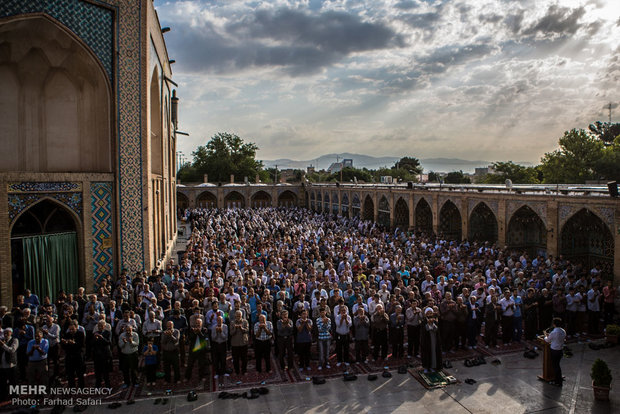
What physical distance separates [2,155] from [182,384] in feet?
28.2

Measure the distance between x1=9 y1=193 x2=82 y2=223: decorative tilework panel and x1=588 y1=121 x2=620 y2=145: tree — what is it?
52.2 meters

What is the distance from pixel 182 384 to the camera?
731 cm

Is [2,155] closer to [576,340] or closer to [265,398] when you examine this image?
[265,398]

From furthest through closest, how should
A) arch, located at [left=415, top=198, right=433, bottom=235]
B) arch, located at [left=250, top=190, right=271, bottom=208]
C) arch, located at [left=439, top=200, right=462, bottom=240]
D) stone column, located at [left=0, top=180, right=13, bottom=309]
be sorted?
1. arch, located at [left=250, top=190, right=271, bottom=208]
2. arch, located at [left=415, top=198, right=433, bottom=235]
3. arch, located at [left=439, top=200, right=462, bottom=240]
4. stone column, located at [left=0, top=180, right=13, bottom=309]

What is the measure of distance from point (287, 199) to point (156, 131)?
31.1 metres

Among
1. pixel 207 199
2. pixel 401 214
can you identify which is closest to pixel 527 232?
pixel 401 214

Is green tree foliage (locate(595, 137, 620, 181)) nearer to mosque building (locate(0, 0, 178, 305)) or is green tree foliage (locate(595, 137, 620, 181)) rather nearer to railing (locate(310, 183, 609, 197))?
railing (locate(310, 183, 609, 197))

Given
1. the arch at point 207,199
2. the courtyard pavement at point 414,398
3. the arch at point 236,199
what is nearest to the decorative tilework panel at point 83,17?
the courtyard pavement at point 414,398

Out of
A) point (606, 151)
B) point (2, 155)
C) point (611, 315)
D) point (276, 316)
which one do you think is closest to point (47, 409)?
point (276, 316)

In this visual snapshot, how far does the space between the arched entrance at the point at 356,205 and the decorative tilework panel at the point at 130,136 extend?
20246 millimetres

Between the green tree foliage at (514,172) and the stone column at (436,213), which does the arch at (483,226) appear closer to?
the stone column at (436,213)

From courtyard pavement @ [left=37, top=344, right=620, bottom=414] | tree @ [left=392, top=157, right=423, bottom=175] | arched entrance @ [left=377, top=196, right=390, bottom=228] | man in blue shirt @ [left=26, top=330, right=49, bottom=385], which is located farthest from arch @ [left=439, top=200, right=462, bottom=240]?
tree @ [left=392, top=157, right=423, bottom=175]

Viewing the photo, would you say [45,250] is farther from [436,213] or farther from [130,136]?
[436,213]

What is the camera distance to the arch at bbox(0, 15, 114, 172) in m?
11.1
